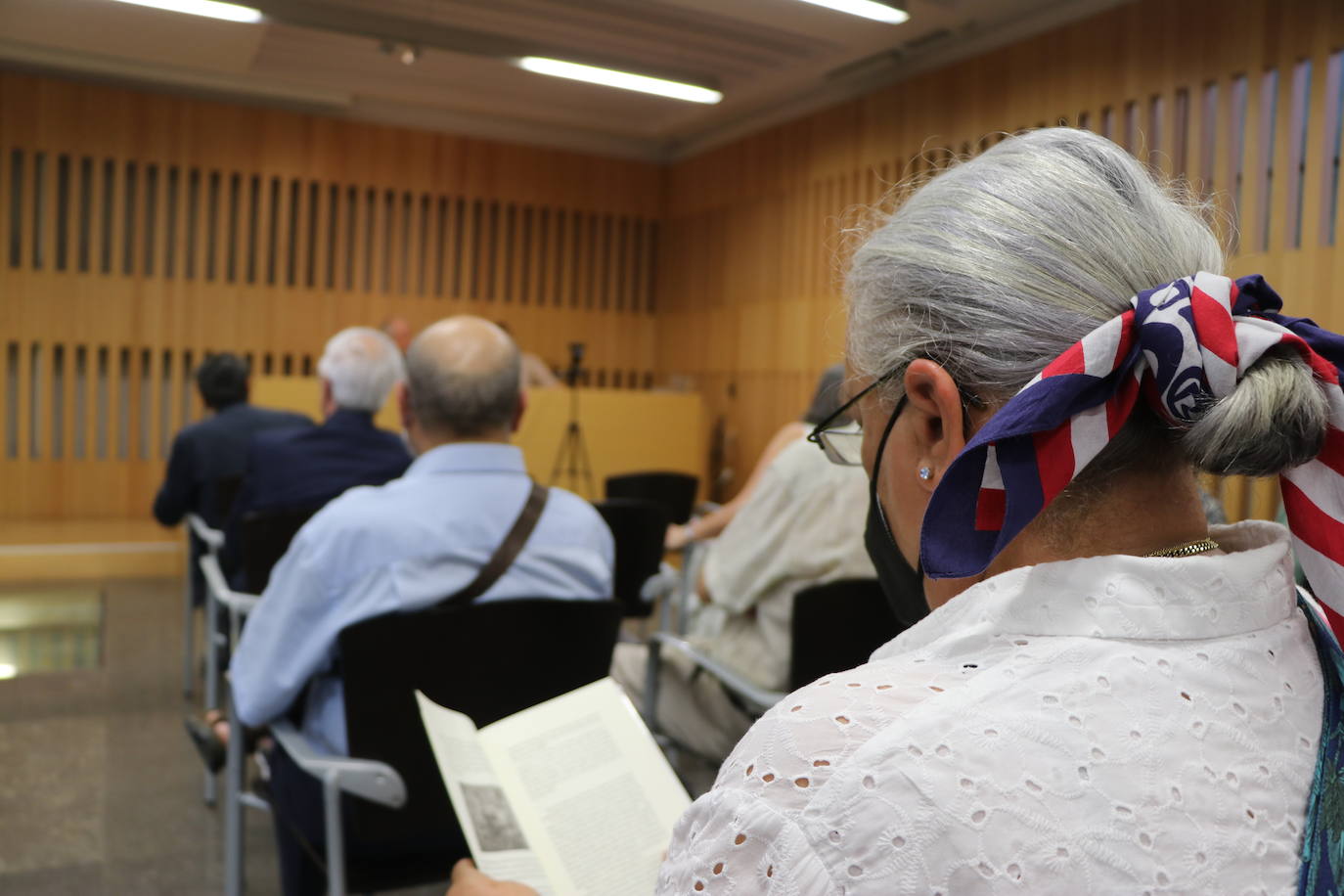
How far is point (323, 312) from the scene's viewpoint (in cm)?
951

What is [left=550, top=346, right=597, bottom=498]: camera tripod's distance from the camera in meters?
8.22

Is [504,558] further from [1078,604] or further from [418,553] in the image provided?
[1078,604]

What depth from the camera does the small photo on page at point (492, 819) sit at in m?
1.32

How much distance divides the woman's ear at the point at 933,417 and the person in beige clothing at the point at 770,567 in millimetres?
1963

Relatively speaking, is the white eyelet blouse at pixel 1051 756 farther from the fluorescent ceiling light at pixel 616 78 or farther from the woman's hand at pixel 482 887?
the fluorescent ceiling light at pixel 616 78

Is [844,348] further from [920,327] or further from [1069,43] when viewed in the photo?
[1069,43]

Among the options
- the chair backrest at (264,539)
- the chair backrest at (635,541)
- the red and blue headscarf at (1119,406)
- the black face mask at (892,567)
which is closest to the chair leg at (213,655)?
the chair backrest at (264,539)

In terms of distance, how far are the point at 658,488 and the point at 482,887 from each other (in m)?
4.26

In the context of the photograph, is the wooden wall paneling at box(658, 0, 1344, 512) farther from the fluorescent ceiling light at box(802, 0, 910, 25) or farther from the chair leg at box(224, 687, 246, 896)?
the chair leg at box(224, 687, 246, 896)

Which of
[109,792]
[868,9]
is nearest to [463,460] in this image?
[109,792]

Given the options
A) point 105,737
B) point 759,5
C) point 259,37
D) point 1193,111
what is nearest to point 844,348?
point 105,737


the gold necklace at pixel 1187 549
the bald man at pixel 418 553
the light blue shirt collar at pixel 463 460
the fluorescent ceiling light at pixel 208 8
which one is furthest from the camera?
the fluorescent ceiling light at pixel 208 8

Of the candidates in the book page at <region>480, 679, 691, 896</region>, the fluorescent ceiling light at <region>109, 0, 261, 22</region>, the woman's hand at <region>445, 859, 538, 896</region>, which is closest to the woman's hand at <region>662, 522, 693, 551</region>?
the book page at <region>480, 679, 691, 896</region>

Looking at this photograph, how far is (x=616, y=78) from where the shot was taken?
25.1 feet
